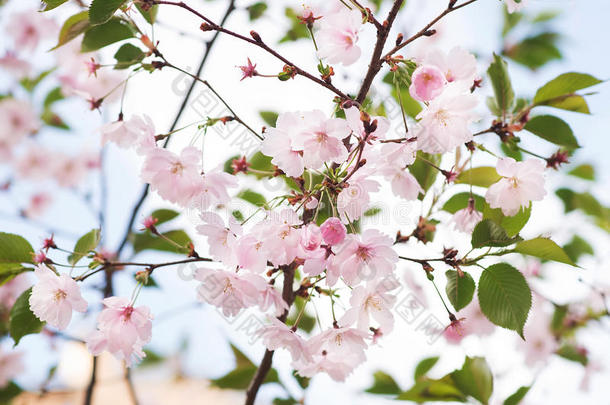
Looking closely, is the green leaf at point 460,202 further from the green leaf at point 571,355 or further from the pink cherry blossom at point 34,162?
the pink cherry blossom at point 34,162

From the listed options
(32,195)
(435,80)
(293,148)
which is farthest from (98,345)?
(32,195)

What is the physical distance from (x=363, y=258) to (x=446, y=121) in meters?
0.29

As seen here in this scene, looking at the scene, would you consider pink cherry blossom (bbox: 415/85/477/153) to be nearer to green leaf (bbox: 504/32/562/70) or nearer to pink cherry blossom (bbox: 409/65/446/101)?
pink cherry blossom (bbox: 409/65/446/101)

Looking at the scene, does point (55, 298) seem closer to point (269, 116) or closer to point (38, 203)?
point (269, 116)

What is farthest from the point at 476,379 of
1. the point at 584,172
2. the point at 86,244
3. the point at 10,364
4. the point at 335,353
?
the point at 10,364

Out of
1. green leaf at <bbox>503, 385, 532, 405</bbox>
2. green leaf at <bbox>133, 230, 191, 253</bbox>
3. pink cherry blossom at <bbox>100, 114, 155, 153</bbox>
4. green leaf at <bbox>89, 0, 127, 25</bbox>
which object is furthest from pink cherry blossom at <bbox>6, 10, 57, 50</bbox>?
green leaf at <bbox>503, 385, 532, 405</bbox>

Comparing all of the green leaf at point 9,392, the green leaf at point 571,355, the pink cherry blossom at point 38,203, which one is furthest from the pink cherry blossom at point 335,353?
the pink cherry blossom at point 38,203

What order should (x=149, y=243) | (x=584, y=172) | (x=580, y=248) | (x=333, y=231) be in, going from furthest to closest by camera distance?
(x=580, y=248) → (x=584, y=172) → (x=149, y=243) → (x=333, y=231)

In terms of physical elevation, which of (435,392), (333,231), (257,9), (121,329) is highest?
(257,9)

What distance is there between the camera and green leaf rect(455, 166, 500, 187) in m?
1.17

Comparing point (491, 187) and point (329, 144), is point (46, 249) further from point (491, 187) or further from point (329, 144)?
point (491, 187)

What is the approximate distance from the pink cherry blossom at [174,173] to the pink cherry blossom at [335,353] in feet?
1.29

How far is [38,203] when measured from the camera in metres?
4.34

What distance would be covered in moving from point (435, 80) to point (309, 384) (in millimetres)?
982
